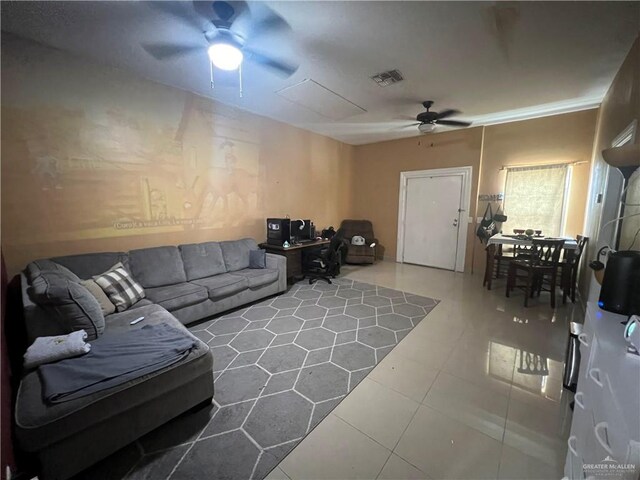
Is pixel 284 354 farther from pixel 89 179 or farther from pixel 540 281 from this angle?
pixel 540 281

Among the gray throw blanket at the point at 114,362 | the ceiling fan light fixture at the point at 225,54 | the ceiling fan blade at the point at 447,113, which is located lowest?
the gray throw blanket at the point at 114,362

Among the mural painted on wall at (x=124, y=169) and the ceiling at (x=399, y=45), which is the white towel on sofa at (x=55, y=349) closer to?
the mural painted on wall at (x=124, y=169)

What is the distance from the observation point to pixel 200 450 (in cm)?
144

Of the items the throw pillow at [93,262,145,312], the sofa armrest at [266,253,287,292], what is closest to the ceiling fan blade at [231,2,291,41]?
the throw pillow at [93,262,145,312]

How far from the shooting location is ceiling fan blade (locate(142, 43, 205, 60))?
7.62 feet

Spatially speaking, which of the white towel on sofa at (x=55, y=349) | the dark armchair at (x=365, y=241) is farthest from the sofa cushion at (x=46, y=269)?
the dark armchair at (x=365, y=241)

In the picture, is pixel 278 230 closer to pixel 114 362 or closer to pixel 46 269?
pixel 46 269

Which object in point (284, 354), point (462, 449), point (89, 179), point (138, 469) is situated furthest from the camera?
point (89, 179)

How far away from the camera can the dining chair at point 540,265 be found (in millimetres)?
3295

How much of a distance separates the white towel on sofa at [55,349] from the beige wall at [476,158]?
549 centimetres

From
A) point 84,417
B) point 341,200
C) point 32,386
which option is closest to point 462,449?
point 84,417

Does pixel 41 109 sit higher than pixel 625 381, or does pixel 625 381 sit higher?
pixel 41 109

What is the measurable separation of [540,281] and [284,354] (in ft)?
11.7

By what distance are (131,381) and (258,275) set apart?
2.06 metres
